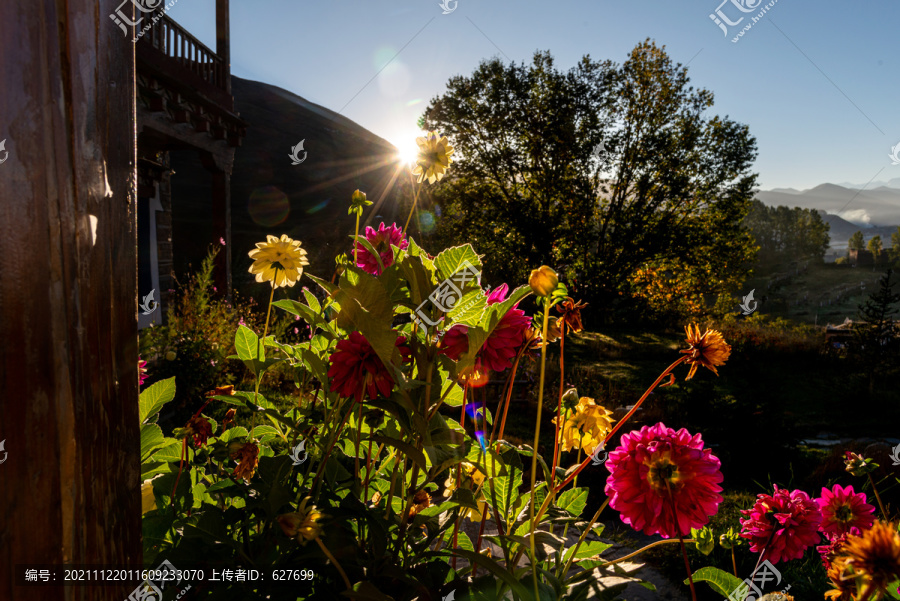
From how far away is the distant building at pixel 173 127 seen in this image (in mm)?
4809

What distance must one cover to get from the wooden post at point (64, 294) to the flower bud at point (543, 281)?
46 centimetres

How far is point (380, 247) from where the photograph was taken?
0.96 metres

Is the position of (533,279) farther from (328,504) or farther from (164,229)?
(164,229)

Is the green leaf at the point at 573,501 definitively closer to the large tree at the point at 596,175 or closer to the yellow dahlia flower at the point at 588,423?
the yellow dahlia flower at the point at 588,423

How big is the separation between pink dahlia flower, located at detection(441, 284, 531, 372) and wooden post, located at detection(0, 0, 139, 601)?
0.38 metres

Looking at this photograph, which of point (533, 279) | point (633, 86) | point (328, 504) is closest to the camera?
point (533, 279)

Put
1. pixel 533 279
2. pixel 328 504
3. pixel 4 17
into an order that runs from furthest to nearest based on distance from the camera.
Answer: pixel 328 504 → pixel 533 279 → pixel 4 17

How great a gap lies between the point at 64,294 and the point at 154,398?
523 millimetres

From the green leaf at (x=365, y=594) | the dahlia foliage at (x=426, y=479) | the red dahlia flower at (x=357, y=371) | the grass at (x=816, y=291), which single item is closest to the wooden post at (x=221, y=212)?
the dahlia foliage at (x=426, y=479)

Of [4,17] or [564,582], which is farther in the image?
[564,582]

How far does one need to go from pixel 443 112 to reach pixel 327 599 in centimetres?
1259

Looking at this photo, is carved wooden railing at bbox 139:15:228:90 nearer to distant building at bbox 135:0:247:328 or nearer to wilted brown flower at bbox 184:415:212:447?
distant building at bbox 135:0:247:328

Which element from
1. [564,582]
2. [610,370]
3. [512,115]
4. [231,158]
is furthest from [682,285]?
[564,582]

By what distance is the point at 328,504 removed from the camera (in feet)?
2.61
